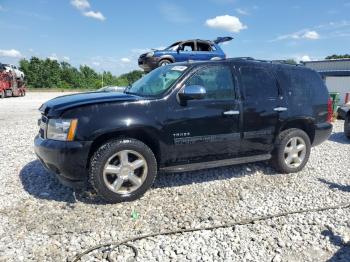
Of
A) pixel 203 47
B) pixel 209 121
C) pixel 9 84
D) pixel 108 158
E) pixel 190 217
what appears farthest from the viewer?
pixel 9 84

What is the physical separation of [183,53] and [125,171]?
395 inches

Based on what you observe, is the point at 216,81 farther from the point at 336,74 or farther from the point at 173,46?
the point at 336,74

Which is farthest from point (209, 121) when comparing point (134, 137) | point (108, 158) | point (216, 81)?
point (108, 158)

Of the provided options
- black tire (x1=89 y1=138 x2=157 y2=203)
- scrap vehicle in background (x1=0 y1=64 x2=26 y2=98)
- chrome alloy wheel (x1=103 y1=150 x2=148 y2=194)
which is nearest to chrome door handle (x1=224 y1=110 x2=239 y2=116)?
black tire (x1=89 y1=138 x2=157 y2=203)

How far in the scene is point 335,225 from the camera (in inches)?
144

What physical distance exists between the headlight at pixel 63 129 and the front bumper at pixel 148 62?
31.2 feet

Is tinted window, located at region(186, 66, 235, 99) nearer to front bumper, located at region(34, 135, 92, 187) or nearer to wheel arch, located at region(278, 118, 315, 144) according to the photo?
wheel arch, located at region(278, 118, 315, 144)

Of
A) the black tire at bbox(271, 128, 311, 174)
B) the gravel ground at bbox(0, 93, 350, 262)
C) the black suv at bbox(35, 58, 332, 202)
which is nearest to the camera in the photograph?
the gravel ground at bbox(0, 93, 350, 262)

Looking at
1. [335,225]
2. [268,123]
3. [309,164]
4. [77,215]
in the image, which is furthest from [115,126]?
[309,164]

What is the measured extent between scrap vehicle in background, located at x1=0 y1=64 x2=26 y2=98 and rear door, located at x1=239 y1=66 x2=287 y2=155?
70.7 ft

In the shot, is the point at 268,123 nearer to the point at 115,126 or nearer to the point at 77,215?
the point at 115,126

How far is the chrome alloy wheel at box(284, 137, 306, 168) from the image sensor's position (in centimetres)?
538

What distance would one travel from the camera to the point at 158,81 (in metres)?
4.84

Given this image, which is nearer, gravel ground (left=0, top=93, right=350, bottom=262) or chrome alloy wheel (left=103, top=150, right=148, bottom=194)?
gravel ground (left=0, top=93, right=350, bottom=262)
